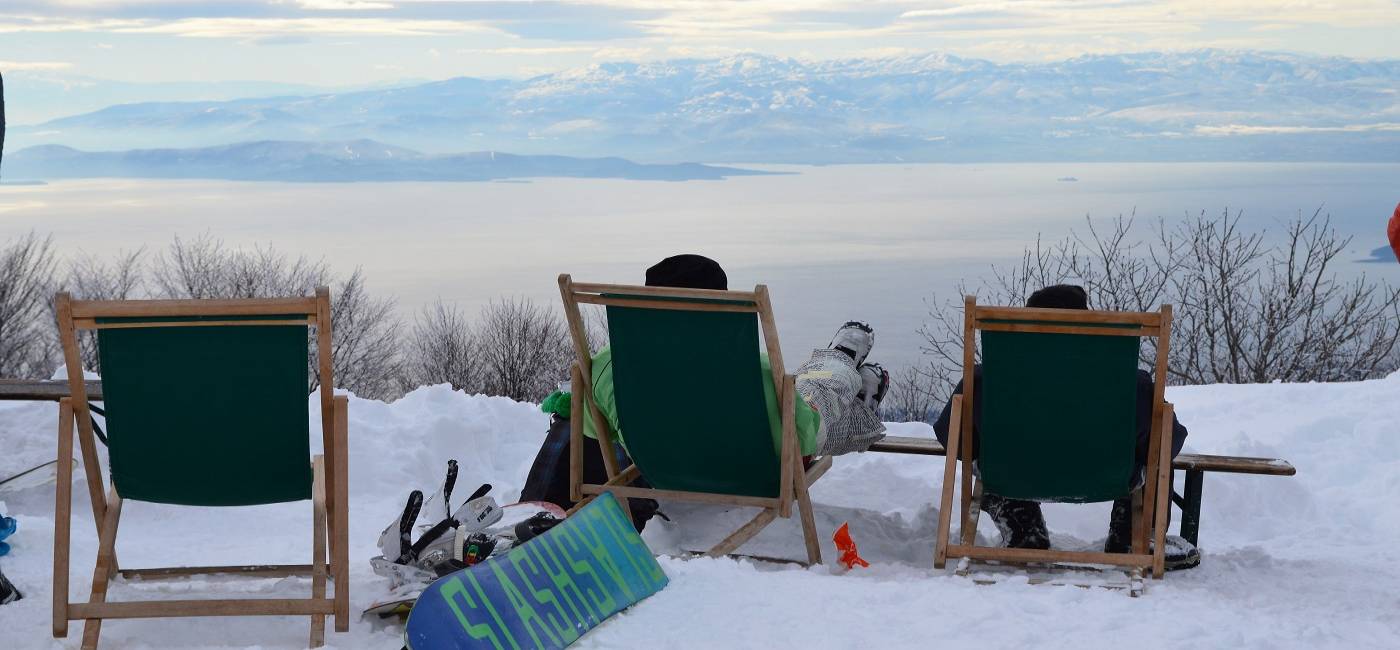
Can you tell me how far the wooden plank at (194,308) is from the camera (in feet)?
10.9

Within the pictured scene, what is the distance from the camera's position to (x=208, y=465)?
3.51 meters

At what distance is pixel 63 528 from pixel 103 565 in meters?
0.14

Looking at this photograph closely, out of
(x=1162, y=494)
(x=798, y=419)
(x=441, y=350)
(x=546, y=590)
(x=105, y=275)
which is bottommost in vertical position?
(x=441, y=350)

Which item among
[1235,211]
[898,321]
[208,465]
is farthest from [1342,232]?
[208,465]

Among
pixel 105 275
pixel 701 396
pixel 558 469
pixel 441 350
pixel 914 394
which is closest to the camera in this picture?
pixel 701 396

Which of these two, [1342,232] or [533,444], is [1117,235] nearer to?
[1342,232]

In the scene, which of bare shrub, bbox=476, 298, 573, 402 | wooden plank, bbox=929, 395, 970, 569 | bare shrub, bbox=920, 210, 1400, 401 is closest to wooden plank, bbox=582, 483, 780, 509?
wooden plank, bbox=929, 395, 970, 569

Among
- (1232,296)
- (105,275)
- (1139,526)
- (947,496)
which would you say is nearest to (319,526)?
(947,496)

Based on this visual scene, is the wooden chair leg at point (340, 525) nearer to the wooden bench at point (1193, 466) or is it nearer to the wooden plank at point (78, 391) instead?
the wooden plank at point (78, 391)

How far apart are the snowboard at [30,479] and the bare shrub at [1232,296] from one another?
2016 cm

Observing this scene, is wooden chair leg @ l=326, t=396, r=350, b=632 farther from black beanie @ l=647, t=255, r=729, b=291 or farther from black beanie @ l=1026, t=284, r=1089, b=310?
black beanie @ l=1026, t=284, r=1089, b=310

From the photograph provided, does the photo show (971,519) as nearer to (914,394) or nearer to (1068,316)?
(1068,316)

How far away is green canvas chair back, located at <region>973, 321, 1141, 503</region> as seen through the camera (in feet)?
12.9

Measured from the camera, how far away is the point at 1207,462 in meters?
4.64
